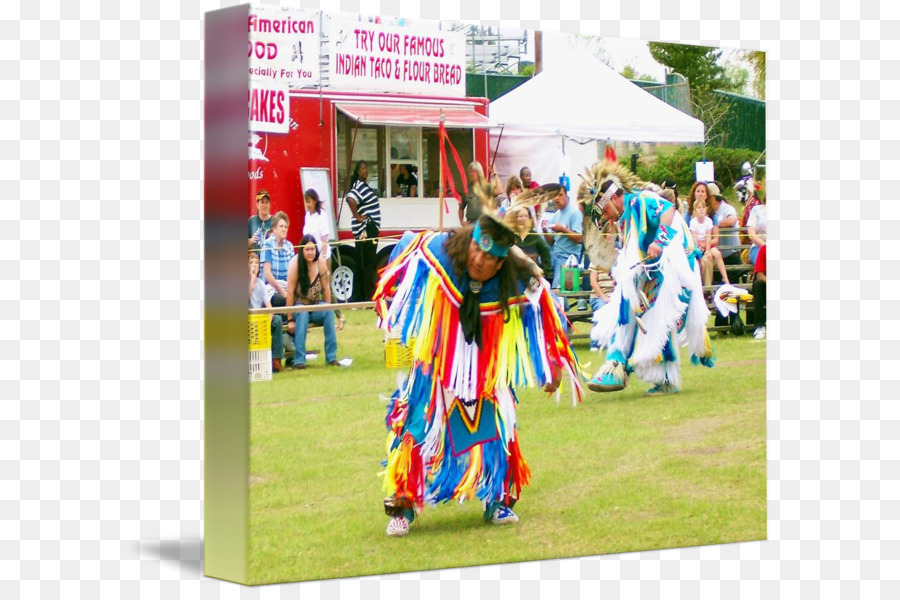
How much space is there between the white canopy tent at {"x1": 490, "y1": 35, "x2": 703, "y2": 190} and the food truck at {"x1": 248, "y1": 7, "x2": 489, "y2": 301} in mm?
190

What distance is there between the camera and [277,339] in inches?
279

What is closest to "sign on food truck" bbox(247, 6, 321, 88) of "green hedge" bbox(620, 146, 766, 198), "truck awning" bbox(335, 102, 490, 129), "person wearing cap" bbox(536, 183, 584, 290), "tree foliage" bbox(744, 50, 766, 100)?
"truck awning" bbox(335, 102, 490, 129)

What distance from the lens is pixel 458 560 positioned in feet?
24.3

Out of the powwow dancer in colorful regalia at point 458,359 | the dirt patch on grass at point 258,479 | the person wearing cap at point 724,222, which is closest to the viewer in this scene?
the dirt patch on grass at point 258,479

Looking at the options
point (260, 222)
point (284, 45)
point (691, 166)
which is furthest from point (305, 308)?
point (691, 166)

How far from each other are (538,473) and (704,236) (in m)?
1.85

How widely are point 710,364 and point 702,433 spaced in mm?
531

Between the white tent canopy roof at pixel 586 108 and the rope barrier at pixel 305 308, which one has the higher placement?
the white tent canopy roof at pixel 586 108

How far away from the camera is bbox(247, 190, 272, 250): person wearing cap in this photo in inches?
272

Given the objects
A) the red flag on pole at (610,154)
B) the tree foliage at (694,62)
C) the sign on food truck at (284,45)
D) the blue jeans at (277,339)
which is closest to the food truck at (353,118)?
the sign on food truck at (284,45)

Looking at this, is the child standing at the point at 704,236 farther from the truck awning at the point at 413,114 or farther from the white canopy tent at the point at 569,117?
the truck awning at the point at 413,114

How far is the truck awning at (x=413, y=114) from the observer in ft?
24.0

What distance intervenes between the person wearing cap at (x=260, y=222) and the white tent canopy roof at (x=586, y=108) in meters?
1.36

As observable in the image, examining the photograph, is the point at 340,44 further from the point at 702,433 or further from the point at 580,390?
the point at 702,433
